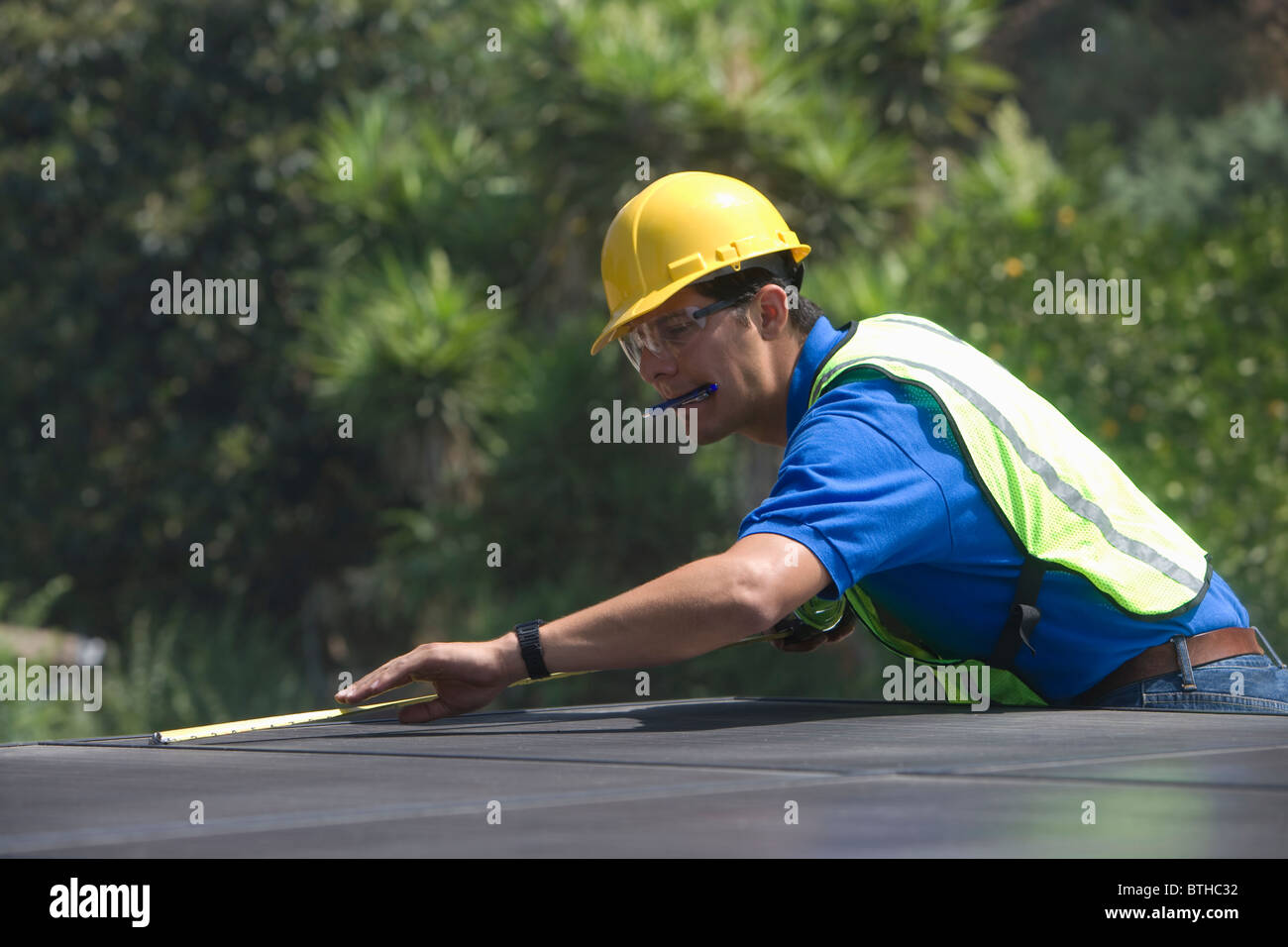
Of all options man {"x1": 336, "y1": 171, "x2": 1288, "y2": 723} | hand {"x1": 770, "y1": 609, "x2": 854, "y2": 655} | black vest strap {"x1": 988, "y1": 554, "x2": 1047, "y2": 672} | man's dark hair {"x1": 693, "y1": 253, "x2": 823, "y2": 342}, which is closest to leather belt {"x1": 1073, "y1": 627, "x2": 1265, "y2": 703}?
man {"x1": 336, "y1": 171, "x2": 1288, "y2": 723}

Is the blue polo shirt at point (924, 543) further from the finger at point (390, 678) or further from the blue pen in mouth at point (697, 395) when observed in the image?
the finger at point (390, 678)

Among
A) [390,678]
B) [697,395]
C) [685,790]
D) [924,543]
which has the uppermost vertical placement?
[697,395]

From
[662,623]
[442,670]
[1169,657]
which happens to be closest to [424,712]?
[442,670]

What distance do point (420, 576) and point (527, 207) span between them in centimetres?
236

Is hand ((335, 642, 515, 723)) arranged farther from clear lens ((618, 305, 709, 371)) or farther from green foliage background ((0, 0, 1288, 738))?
green foliage background ((0, 0, 1288, 738))

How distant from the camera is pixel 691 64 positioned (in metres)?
9.75

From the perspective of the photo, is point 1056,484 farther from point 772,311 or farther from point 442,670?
point 442,670

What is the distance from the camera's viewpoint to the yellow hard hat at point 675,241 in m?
3.09

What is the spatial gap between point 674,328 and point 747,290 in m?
0.15

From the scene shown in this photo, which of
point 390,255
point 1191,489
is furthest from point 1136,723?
point 390,255

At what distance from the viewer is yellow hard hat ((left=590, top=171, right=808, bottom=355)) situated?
3088 millimetres

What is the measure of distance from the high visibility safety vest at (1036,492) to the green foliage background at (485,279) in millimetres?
4669

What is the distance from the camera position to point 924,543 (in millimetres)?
2652

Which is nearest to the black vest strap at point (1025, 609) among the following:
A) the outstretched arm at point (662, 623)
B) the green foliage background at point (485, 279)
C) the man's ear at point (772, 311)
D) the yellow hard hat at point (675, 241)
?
the outstretched arm at point (662, 623)
